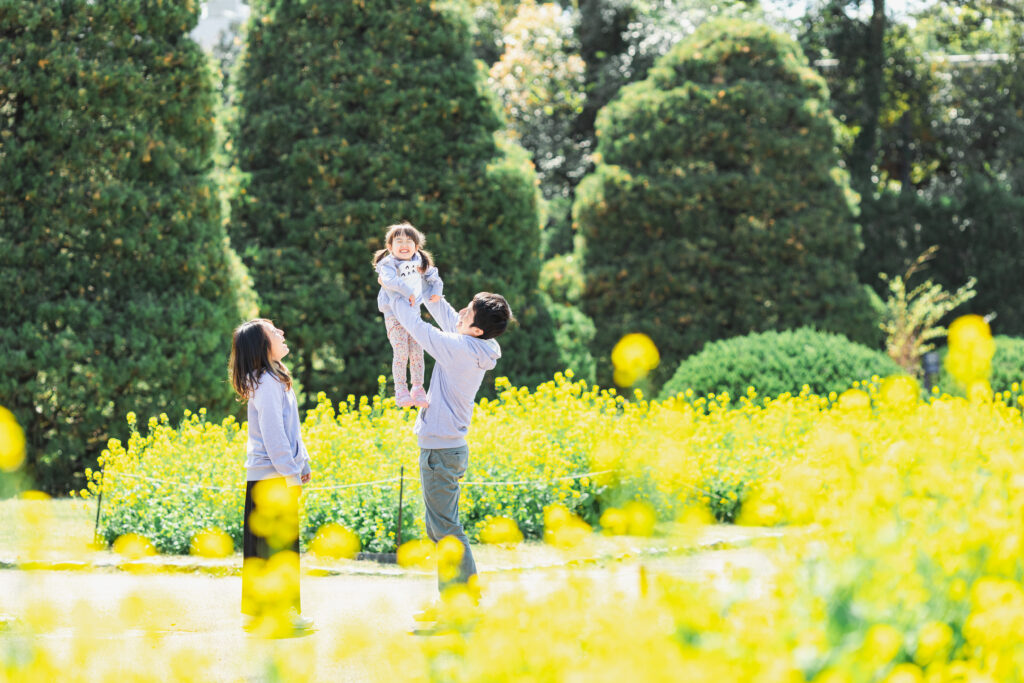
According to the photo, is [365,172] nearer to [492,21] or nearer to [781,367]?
[781,367]

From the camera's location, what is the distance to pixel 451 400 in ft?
17.5

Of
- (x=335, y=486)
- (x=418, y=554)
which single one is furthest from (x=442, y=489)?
(x=335, y=486)

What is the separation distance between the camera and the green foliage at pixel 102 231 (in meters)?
11.2

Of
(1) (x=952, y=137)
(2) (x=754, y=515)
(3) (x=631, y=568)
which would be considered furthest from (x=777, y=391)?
(1) (x=952, y=137)

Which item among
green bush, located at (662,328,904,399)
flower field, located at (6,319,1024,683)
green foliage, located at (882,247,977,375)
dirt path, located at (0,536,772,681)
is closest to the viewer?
flower field, located at (6,319,1024,683)

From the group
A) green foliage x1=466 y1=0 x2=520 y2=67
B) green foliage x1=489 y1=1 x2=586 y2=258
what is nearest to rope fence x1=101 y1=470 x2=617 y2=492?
green foliage x1=489 y1=1 x2=586 y2=258

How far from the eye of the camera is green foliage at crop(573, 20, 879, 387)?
17250 mm

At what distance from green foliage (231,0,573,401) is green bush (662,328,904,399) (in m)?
2.66

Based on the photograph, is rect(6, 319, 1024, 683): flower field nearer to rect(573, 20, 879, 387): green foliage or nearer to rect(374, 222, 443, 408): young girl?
rect(374, 222, 443, 408): young girl

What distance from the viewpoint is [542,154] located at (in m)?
24.0

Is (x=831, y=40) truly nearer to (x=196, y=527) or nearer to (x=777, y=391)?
(x=777, y=391)

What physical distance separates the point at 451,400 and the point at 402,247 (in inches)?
29.3

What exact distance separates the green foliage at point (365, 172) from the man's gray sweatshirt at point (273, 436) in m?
8.41

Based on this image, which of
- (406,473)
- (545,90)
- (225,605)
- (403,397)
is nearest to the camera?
(403,397)
